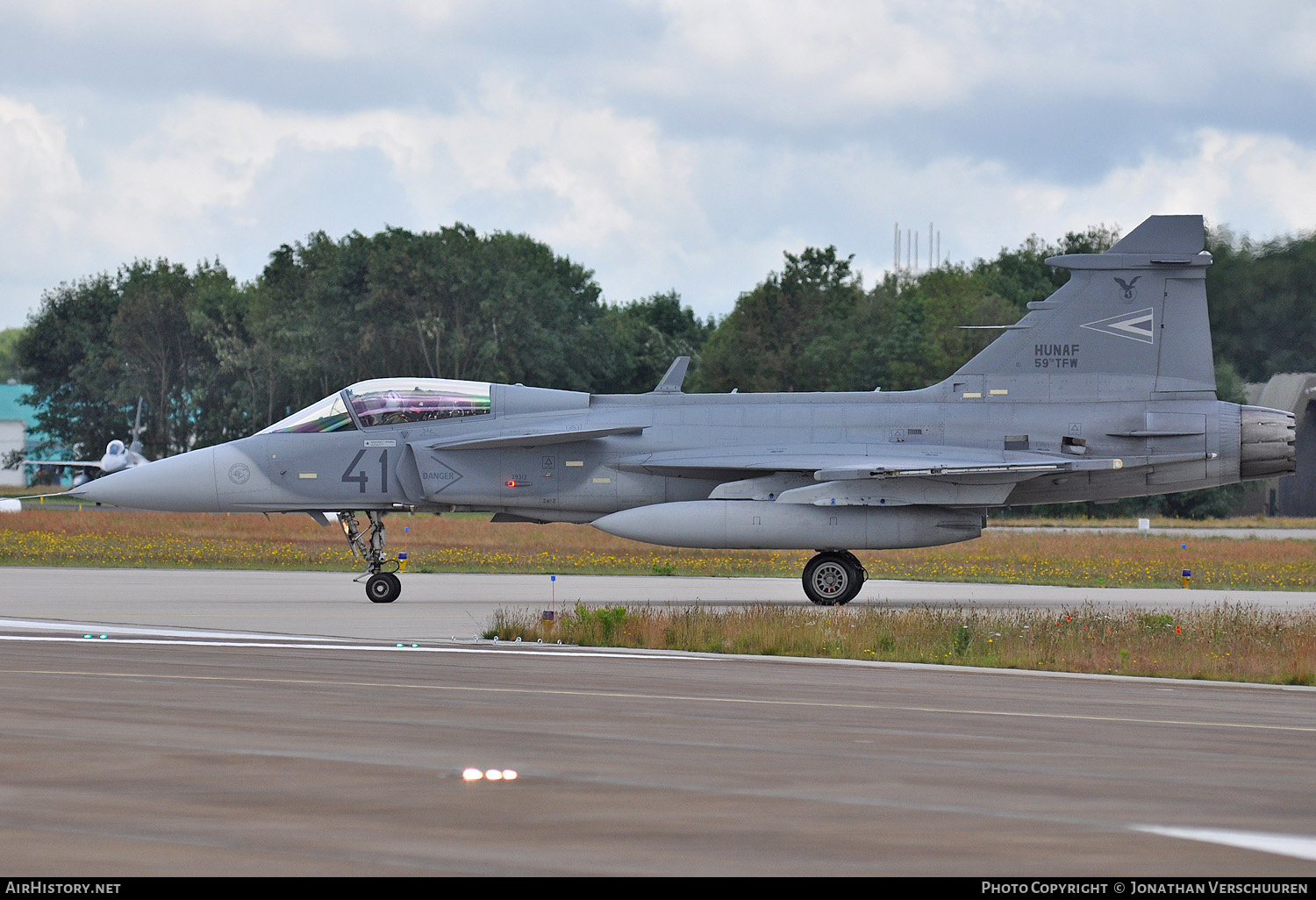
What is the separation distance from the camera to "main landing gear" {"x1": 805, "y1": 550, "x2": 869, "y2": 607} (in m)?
21.5

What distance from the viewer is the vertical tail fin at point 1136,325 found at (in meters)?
21.8

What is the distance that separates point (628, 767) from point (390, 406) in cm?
1511

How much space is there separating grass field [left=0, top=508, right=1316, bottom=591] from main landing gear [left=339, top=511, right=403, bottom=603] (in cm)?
628

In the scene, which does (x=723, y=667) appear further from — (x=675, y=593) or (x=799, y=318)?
(x=799, y=318)

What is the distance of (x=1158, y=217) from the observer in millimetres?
22000

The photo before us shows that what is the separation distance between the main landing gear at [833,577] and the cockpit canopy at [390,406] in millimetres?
5408

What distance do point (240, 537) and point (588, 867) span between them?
3471 cm

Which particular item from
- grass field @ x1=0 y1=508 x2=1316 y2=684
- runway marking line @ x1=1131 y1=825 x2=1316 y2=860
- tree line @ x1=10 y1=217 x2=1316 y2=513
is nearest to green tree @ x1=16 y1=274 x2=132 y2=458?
tree line @ x1=10 y1=217 x2=1316 y2=513

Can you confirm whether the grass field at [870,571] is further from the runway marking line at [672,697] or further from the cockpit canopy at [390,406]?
the cockpit canopy at [390,406]

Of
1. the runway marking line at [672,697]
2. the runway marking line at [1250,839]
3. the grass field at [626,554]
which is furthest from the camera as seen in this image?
the grass field at [626,554]

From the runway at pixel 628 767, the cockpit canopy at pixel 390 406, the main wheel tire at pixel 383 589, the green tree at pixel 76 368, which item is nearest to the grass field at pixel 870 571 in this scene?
the runway at pixel 628 767

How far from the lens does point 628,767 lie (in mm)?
7934

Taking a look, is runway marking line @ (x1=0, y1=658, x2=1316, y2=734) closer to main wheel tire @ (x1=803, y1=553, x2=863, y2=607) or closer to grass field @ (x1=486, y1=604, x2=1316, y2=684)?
grass field @ (x1=486, y1=604, x2=1316, y2=684)

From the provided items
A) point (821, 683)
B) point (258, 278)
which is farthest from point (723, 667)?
point (258, 278)
